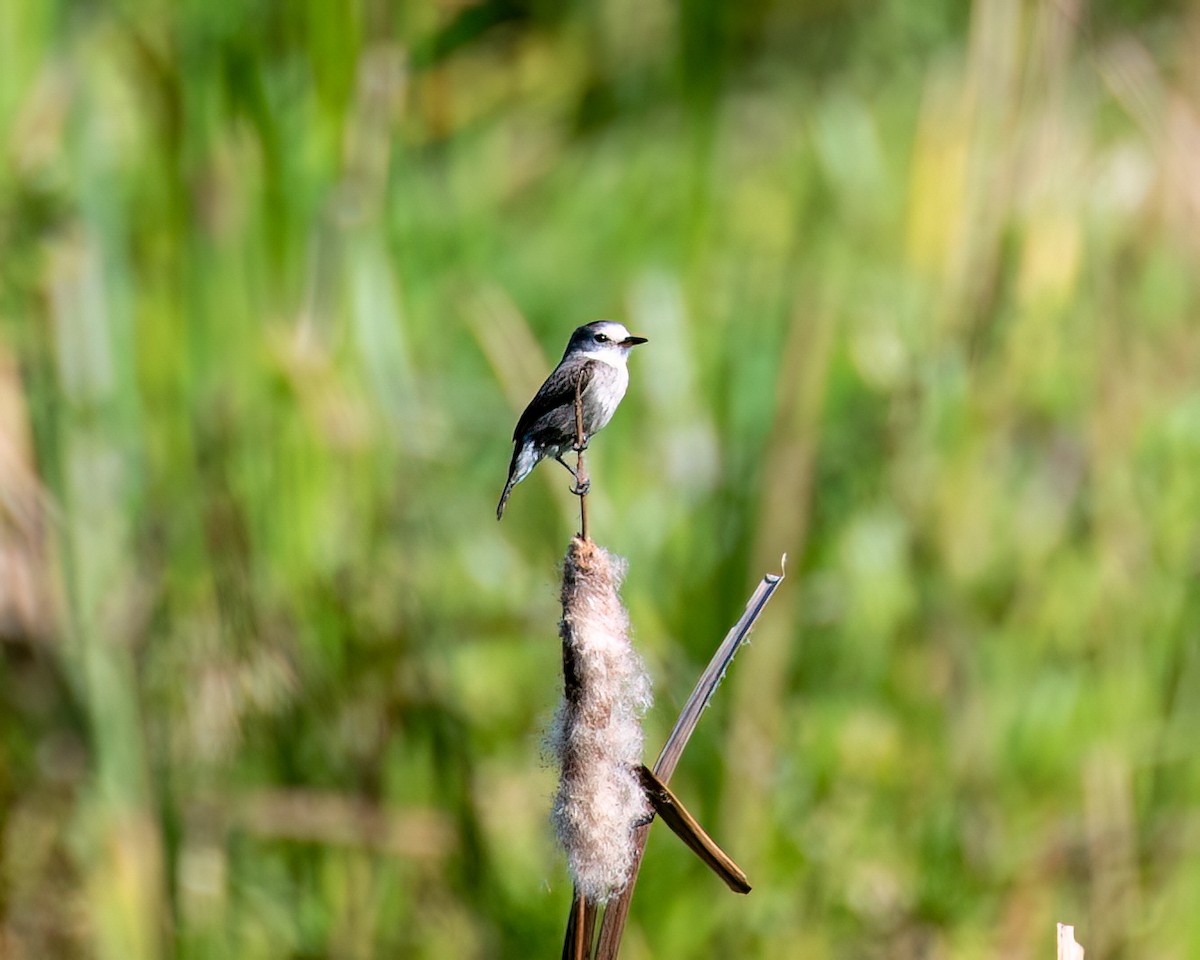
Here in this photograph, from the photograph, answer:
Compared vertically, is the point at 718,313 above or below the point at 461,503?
above

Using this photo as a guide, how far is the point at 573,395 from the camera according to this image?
868mm

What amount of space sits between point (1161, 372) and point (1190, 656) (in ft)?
1.50

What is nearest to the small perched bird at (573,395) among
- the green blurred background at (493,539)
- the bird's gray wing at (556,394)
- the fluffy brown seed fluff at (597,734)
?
the bird's gray wing at (556,394)

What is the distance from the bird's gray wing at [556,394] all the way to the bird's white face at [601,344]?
0.03ft

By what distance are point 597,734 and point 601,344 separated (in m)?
0.30

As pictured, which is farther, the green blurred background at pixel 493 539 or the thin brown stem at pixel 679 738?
the green blurred background at pixel 493 539

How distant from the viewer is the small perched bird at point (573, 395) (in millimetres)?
848

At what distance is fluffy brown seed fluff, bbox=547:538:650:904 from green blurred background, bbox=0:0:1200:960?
0.47m

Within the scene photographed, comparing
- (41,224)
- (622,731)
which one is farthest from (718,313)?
(622,731)

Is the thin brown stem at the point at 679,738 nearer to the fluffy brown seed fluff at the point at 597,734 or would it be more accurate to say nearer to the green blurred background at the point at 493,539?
the fluffy brown seed fluff at the point at 597,734

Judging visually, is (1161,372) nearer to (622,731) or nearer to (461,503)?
(461,503)

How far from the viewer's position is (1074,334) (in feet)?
6.48

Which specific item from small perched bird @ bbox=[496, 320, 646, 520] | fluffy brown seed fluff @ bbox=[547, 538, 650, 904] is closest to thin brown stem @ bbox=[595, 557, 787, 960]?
fluffy brown seed fluff @ bbox=[547, 538, 650, 904]

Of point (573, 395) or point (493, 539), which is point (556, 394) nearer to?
point (573, 395)
